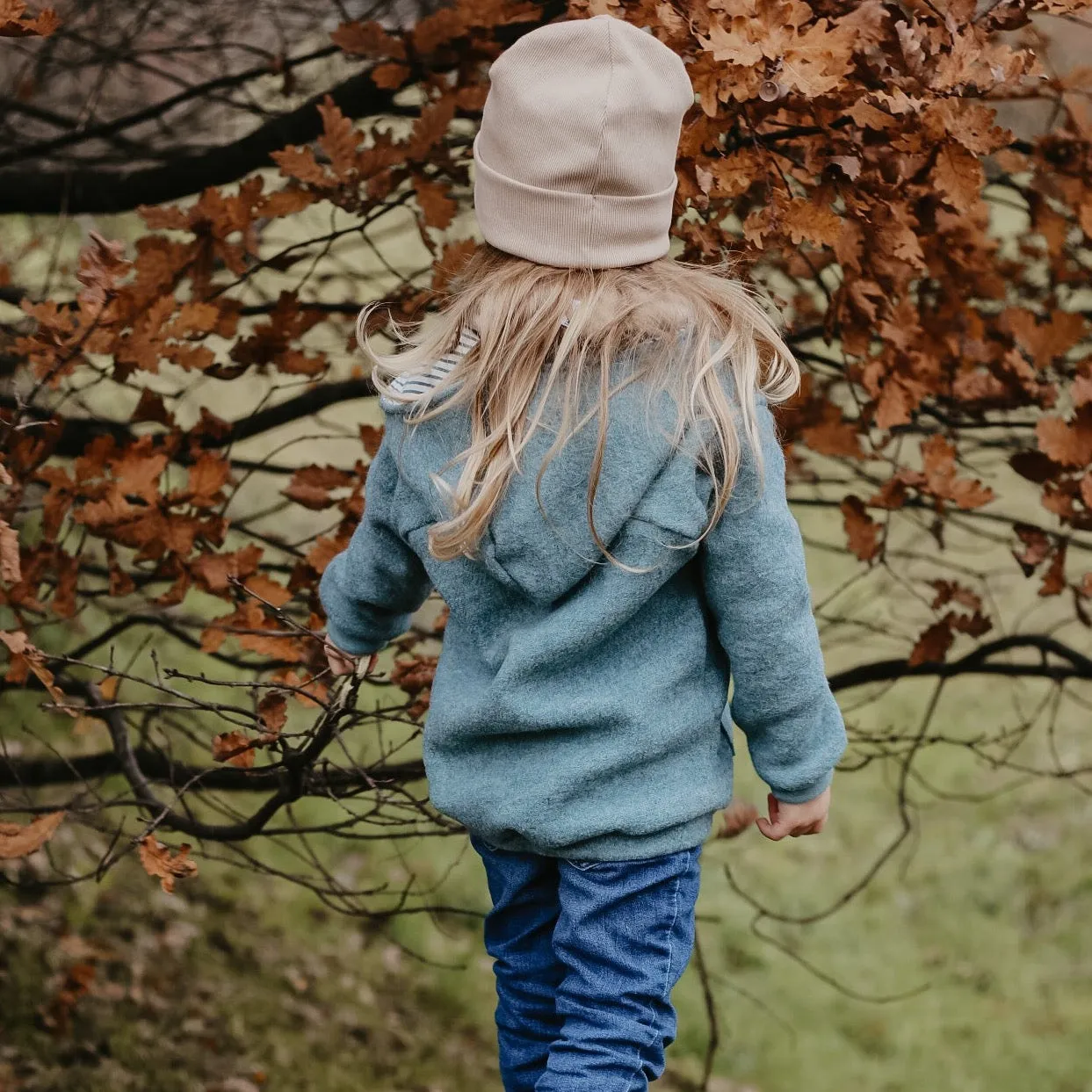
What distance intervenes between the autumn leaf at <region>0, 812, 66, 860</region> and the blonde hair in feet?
2.64

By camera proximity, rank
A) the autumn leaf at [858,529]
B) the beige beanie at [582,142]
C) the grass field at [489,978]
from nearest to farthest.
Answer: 1. the beige beanie at [582,142]
2. the autumn leaf at [858,529]
3. the grass field at [489,978]

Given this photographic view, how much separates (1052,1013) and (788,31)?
319 centimetres

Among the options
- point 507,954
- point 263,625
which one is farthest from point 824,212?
point 263,625

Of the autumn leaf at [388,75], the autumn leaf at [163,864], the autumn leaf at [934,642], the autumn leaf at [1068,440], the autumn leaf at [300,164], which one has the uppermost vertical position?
the autumn leaf at [388,75]

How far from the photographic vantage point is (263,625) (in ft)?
7.79

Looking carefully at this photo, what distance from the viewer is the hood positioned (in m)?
1.45

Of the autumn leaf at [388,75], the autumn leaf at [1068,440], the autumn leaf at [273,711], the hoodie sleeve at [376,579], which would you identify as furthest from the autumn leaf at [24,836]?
the autumn leaf at [1068,440]

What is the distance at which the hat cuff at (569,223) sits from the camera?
4.81ft

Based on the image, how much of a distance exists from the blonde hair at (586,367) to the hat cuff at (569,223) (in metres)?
0.02

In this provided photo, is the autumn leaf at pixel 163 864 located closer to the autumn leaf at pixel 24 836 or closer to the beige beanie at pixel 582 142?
the autumn leaf at pixel 24 836

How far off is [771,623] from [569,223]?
0.52m

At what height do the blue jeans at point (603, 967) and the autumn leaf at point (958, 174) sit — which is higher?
the autumn leaf at point (958, 174)

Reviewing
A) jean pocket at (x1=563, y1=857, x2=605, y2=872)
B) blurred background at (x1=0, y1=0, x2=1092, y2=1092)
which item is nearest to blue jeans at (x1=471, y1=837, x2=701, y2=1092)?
jean pocket at (x1=563, y1=857, x2=605, y2=872)

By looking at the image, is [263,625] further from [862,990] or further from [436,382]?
[862,990]
